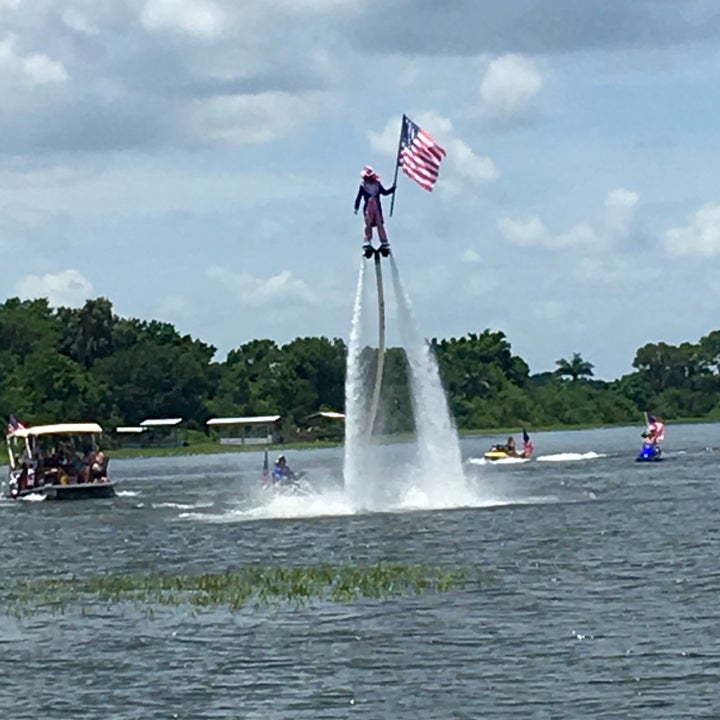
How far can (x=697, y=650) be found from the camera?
29.0 metres

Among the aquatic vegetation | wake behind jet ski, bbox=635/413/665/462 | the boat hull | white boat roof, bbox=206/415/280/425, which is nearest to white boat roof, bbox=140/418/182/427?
white boat roof, bbox=206/415/280/425

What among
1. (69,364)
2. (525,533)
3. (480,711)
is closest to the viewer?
(480,711)

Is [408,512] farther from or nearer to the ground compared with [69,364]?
nearer to the ground

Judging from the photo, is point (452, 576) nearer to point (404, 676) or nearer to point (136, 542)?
point (404, 676)

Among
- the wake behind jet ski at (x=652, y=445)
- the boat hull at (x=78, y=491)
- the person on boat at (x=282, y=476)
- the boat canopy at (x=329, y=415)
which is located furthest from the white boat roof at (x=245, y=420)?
the person on boat at (x=282, y=476)

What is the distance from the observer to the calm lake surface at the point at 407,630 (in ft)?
87.5

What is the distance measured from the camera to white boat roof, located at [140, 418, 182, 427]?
604ft

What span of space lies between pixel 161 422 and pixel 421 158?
134 m

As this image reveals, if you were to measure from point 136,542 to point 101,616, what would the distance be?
1768cm

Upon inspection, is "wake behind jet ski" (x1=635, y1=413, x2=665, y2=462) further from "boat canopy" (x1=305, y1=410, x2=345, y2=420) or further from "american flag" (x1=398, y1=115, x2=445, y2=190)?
"boat canopy" (x1=305, y1=410, x2=345, y2=420)

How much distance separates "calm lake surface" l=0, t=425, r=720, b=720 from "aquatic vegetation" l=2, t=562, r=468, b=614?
0.79 meters

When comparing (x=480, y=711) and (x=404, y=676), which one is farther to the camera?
(x=404, y=676)

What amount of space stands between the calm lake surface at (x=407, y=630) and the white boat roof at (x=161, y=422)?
126m

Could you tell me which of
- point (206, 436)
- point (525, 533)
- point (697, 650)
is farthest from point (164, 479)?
point (206, 436)
